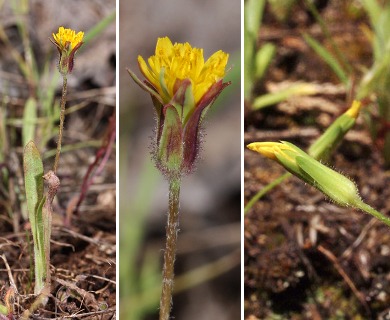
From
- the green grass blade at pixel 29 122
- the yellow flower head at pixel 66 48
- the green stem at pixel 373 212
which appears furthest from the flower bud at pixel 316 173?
the green grass blade at pixel 29 122

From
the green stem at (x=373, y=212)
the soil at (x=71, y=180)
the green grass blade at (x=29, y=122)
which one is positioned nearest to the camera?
the green stem at (x=373, y=212)

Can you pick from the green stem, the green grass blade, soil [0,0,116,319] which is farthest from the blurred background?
the green stem

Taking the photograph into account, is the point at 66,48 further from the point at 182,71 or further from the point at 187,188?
the point at 187,188

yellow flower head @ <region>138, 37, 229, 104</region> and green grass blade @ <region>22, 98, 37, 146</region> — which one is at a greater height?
yellow flower head @ <region>138, 37, 229, 104</region>

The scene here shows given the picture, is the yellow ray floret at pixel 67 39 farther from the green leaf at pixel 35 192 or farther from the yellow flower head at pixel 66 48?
the green leaf at pixel 35 192

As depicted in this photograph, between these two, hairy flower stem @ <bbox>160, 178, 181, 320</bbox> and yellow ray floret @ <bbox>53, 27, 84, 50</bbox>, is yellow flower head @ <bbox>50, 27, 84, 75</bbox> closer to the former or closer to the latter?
yellow ray floret @ <bbox>53, 27, 84, 50</bbox>

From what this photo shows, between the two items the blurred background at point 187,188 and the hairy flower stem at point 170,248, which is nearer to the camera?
the hairy flower stem at point 170,248

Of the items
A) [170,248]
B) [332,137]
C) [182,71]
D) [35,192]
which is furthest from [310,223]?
[35,192]
